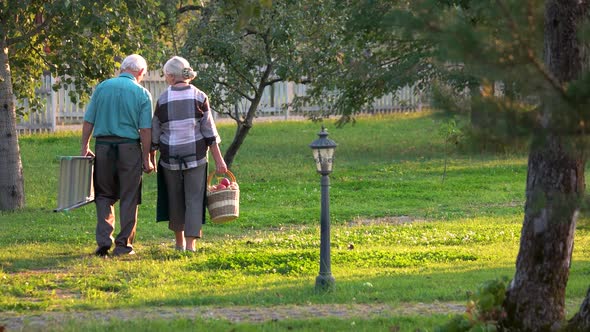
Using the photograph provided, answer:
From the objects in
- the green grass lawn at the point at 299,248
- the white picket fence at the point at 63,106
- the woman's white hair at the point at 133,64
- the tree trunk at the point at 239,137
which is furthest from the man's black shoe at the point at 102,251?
the white picket fence at the point at 63,106

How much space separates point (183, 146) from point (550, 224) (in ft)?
16.6

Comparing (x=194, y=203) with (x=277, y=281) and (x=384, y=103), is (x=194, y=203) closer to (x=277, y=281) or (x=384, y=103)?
(x=277, y=281)

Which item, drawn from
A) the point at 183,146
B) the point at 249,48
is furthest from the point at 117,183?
the point at 249,48

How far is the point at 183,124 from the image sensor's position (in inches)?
412

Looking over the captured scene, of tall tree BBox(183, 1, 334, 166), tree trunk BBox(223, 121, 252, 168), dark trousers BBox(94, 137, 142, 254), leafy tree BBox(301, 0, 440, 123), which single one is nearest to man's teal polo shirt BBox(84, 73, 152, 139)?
dark trousers BBox(94, 137, 142, 254)

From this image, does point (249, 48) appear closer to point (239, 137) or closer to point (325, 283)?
point (239, 137)

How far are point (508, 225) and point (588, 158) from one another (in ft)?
27.5

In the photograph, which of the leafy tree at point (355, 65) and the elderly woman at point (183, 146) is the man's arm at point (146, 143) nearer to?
the elderly woman at point (183, 146)

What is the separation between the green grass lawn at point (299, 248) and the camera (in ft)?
27.3

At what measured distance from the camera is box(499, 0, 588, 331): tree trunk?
5.79 meters

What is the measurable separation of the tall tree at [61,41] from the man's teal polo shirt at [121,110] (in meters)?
2.80

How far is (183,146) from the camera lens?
10461 millimetres

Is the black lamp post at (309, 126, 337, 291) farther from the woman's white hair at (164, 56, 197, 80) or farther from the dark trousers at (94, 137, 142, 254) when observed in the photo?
the dark trousers at (94, 137, 142, 254)

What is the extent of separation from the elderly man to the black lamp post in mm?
2632
